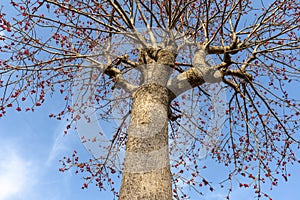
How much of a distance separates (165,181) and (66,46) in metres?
2.64

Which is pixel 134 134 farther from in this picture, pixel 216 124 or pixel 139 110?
pixel 216 124

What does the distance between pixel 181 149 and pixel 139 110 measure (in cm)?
229

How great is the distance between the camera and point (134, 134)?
8.79 ft

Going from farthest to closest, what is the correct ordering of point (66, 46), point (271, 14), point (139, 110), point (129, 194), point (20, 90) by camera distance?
point (271, 14)
point (66, 46)
point (20, 90)
point (139, 110)
point (129, 194)

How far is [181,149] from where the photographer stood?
4934mm

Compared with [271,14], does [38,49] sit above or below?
below

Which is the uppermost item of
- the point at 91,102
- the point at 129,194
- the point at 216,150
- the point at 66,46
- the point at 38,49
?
the point at 66,46

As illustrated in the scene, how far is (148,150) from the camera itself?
2.52 m

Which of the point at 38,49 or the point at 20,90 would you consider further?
the point at 38,49

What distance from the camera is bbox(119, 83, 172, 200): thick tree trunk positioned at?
2.28 meters

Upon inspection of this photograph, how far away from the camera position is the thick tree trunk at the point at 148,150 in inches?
→ 89.7

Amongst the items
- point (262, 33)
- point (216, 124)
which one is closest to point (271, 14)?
point (262, 33)

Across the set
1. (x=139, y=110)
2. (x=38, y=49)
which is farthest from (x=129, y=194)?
(x=38, y=49)

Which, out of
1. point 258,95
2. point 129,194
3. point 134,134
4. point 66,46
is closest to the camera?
point 129,194
